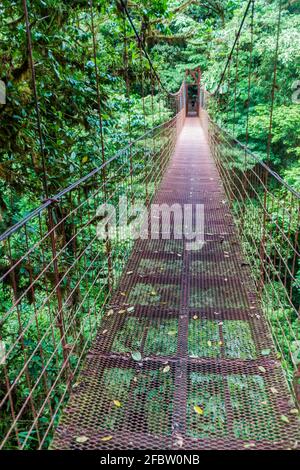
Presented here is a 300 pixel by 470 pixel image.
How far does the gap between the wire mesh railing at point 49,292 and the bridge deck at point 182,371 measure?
10cm

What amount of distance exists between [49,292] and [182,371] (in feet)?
4.79

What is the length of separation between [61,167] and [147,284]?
2.84 feet

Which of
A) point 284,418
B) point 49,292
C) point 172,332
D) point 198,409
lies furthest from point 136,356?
point 49,292

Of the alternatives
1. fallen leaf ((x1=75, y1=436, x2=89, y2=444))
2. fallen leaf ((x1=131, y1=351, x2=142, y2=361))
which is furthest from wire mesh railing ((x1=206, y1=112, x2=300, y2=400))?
fallen leaf ((x1=75, y1=436, x2=89, y2=444))

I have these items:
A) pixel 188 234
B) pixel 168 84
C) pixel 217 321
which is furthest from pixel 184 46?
pixel 217 321

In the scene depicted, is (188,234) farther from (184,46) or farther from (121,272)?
(184,46)

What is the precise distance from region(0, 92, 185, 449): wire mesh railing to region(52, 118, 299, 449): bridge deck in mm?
99

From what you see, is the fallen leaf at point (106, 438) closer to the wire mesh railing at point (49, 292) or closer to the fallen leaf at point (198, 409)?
the wire mesh railing at point (49, 292)

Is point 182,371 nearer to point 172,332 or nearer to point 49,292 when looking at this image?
point 172,332

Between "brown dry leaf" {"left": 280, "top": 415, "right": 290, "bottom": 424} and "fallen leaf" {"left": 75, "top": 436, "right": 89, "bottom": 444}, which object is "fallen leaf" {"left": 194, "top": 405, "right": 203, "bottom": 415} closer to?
"brown dry leaf" {"left": 280, "top": 415, "right": 290, "bottom": 424}

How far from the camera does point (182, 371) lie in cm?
153

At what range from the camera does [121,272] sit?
2438mm

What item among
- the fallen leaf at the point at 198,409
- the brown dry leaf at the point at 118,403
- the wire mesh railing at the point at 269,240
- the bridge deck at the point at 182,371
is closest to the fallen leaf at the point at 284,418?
the bridge deck at the point at 182,371

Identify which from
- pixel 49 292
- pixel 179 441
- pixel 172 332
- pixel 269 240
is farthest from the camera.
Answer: pixel 269 240
